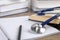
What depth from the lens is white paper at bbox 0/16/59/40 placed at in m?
0.56

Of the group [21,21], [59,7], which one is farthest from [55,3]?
[21,21]

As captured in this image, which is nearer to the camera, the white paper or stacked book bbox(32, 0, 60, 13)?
the white paper

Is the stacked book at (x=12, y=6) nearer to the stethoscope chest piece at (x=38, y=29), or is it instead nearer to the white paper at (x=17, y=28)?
the white paper at (x=17, y=28)

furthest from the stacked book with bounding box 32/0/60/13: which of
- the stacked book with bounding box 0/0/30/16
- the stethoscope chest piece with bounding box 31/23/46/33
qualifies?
the stethoscope chest piece with bounding box 31/23/46/33

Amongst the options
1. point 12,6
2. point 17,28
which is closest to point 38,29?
point 17,28

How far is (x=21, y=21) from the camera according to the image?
26.9 inches

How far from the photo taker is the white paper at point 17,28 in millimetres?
561

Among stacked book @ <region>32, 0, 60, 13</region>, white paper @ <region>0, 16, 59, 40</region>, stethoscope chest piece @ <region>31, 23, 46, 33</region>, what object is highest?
stacked book @ <region>32, 0, 60, 13</region>

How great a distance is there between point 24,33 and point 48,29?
0.32 ft

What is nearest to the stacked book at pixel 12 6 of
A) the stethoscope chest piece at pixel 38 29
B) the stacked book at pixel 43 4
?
the stacked book at pixel 43 4

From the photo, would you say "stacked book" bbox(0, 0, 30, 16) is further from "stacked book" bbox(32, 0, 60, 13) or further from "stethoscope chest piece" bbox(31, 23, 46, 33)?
"stethoscope chest piece" bbox(31, 23, 46, 33)

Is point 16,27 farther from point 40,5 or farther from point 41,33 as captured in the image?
point 40,5

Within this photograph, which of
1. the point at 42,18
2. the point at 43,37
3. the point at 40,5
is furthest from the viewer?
the point at 40,5

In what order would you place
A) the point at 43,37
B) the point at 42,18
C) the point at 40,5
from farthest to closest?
the point at 40,5, the point at 42,18, the point at 43,37
